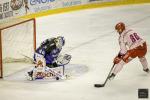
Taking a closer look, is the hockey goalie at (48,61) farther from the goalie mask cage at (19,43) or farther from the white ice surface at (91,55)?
the goalie mask cage at (19,43)

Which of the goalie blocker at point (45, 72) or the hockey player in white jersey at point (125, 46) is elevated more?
the hockey player in white jersey at point (125, 46)

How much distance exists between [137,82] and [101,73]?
713 mm

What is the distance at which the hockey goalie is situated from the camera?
20.2 ft

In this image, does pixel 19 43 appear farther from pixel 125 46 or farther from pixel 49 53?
pixel 125 46

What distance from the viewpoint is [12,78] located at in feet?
21.1

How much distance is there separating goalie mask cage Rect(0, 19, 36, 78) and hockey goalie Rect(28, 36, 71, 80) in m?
0.94

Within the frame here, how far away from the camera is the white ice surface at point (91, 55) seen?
5562mm

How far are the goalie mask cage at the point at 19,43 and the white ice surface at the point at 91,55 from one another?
0.69 meters

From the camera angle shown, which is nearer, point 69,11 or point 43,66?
point 43,66

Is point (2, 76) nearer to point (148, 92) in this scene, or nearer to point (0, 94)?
point (0, 94)

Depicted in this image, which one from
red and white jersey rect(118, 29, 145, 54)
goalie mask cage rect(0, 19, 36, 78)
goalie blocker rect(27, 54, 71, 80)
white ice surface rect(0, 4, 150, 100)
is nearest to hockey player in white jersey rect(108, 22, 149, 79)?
red and white jersey rect(118, 29, 145, 54)

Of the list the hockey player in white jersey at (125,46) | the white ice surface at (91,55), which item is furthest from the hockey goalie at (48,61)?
the hockey player in white jersey at (125,46)

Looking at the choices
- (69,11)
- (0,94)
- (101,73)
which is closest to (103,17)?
(69,11)

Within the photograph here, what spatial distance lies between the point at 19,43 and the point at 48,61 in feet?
6.51
